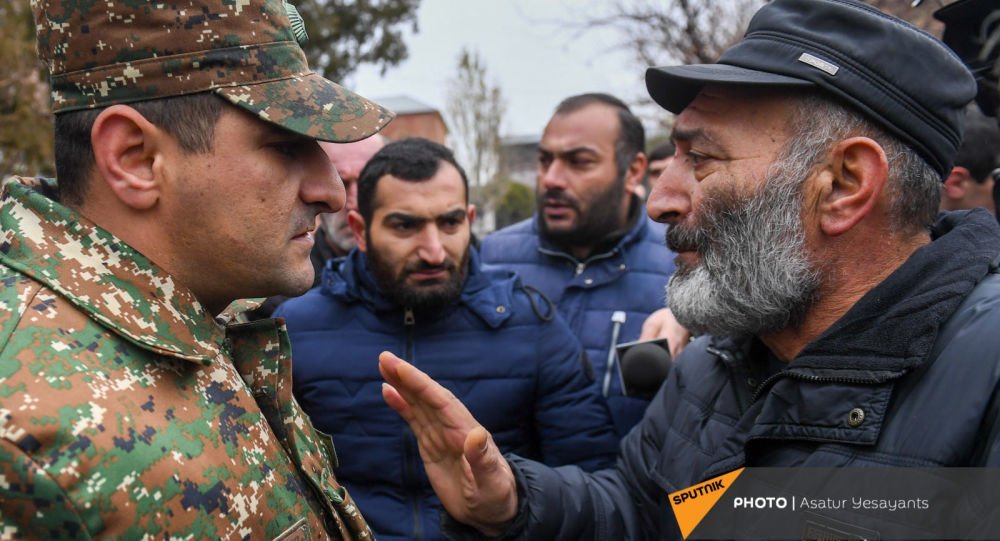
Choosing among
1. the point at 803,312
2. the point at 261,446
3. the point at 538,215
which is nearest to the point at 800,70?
the point at 803,312

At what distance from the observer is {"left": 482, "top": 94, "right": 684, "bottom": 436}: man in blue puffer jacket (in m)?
3.77

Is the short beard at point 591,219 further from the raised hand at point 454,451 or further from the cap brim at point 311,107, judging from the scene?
the cap brim at point 311,107

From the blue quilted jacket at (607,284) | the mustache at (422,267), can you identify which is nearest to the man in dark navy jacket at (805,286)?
the mustache at (422,267)

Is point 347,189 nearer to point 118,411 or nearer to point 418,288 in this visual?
point 418,288

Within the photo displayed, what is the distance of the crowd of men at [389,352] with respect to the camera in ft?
4.57

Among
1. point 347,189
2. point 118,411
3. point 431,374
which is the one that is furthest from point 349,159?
point 118,411

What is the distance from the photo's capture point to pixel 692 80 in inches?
80.5

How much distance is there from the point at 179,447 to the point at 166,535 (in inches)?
6.1

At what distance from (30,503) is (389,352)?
1049mm

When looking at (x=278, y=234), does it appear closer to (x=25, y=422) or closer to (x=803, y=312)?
(x=25, y=422)

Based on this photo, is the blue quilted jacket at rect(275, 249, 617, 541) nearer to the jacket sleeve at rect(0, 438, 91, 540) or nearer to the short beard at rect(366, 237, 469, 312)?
the short beard at rect(366, 237, 469, 312)

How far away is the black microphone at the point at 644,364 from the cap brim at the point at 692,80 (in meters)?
1.01

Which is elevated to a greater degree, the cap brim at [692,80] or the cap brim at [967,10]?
the cap brim at [967,10]

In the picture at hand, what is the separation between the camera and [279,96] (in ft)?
5.36
